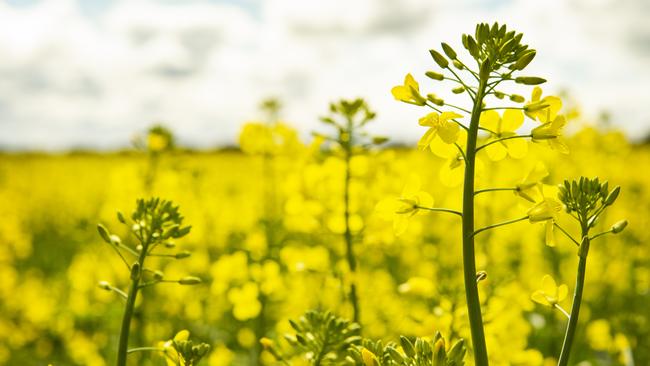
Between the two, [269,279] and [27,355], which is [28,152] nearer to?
[27,355]

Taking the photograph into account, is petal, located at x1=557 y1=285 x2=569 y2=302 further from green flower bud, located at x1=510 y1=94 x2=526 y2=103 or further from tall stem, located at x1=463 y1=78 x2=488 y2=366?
green flower bud, located at x1=510 y1=94 x2=526 y2=103

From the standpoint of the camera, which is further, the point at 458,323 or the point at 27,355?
the point at 27,355

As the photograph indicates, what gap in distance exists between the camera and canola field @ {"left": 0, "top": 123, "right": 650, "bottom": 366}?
304 cm

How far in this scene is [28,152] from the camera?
38562mm

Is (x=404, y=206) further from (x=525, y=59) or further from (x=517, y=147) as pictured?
(x=525, y=59)

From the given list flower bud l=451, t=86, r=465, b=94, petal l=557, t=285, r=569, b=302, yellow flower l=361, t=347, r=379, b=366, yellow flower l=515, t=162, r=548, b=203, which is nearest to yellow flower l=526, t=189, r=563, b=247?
yellow flower l=515, t=162, r=548, b=203

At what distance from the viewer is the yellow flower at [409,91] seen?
1.57 metres

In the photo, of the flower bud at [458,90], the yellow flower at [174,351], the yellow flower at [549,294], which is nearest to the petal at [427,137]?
the flower bud at [458,90]

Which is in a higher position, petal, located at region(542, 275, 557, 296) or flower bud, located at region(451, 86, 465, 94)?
flower bud, located at region(451, 86, 465, 94)

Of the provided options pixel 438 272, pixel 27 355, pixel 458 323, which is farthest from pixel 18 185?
pixel 458 323

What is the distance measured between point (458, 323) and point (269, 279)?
5.54 feet

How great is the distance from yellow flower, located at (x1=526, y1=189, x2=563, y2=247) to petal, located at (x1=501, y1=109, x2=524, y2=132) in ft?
0.74

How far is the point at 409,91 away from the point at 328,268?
77.8 inches

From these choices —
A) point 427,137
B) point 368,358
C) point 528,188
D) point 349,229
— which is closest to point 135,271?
point 368,358
